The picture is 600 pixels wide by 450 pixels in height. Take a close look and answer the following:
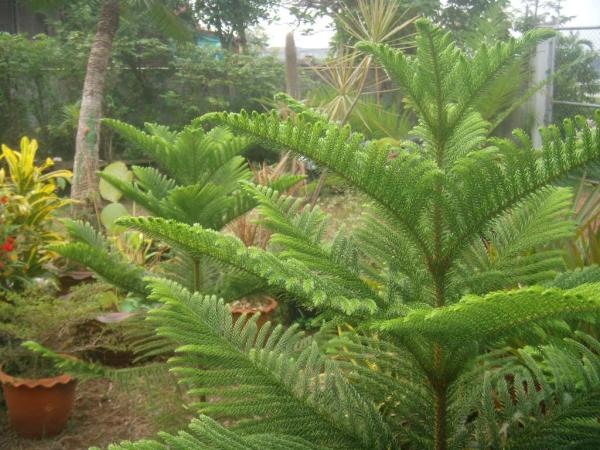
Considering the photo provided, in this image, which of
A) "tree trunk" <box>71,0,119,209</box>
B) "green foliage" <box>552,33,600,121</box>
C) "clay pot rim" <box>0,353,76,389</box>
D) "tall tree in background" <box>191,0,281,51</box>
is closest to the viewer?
"clay pot rim" <box>0,353,76,389</box>

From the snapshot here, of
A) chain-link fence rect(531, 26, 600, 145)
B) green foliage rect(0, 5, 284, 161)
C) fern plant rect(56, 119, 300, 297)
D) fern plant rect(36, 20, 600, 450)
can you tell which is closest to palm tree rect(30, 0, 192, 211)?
green foliage rect(0, 5, 284, 161)

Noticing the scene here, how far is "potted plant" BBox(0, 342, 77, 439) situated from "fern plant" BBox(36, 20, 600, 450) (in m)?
2.65

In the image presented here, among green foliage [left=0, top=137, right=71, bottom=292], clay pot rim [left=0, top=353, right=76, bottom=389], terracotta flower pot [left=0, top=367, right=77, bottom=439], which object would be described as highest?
green foliage [left=0, top=137, right=71, bottom=292]

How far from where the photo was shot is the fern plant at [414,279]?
96 centimetres

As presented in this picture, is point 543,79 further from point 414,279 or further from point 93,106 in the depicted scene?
point 414,279

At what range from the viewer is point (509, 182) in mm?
961

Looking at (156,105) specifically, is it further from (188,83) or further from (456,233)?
(456,233)

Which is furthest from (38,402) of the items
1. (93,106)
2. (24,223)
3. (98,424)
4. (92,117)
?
(93,106)

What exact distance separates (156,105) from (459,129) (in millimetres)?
11398

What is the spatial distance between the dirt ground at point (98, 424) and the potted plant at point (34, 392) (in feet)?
0.26

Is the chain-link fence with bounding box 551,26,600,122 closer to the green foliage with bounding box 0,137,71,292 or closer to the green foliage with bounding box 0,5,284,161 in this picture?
the green foliage with bounding box 0,5,284,161

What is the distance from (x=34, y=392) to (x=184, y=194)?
201 cm

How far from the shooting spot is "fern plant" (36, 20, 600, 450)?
0.96 metres

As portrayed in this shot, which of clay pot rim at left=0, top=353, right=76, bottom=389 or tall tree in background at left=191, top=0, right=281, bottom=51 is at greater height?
tall tree in background at left=191, top=0, right=281, bottom=51
